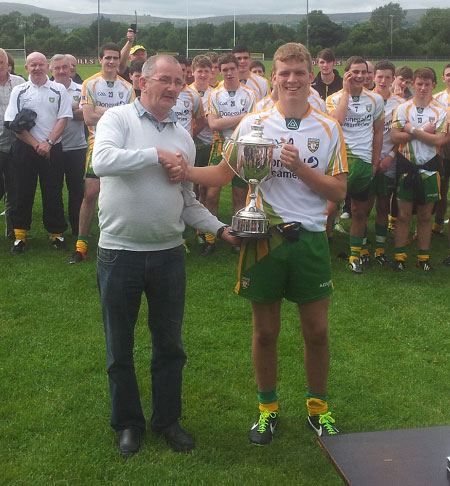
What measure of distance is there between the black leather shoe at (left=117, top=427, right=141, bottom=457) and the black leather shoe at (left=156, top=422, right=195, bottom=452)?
17 cm

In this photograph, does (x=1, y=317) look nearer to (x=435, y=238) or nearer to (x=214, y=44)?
(x=435, y=238)

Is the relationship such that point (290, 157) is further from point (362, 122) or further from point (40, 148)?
point (40, 148)

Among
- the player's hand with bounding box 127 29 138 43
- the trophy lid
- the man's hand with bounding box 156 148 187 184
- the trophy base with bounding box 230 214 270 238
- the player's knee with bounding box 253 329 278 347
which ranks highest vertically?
the player's hand with bounding box 127 29 138 43

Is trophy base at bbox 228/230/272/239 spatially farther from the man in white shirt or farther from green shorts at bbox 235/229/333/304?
the man in white shirt

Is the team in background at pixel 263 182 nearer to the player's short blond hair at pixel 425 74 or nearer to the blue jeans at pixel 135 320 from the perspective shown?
the player's short blond hair at pixel 425 74

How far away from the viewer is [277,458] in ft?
11.5

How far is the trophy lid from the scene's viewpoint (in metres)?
3.10

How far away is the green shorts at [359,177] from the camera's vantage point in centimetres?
680

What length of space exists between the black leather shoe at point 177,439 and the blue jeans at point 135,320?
0.04m

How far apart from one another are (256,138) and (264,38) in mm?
57993

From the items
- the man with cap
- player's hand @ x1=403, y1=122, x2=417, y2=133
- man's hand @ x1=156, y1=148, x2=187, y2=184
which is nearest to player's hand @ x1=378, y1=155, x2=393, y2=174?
player's hand @ x1=403, y1=122, x2=417, y2=133

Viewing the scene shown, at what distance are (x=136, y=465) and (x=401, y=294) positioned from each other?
12.2 ft

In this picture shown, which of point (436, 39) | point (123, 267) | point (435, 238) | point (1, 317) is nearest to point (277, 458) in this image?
point (123, 267)

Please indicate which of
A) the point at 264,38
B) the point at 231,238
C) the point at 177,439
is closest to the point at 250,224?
the point at 231,238
